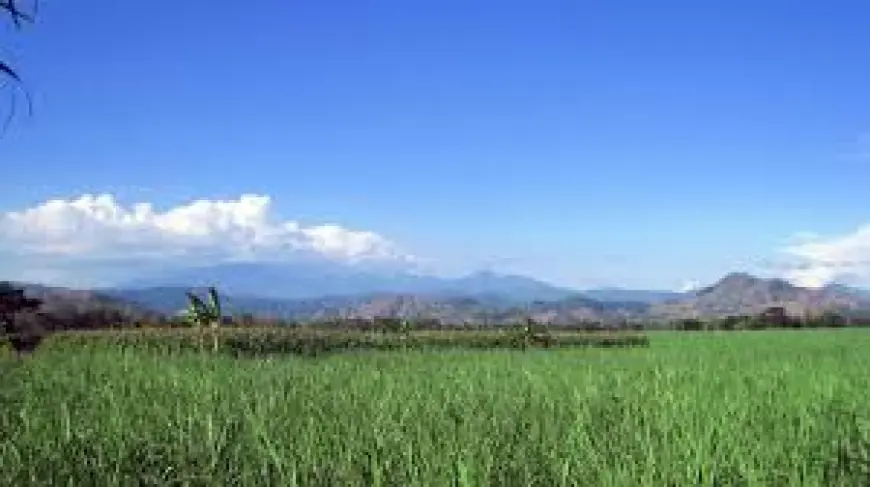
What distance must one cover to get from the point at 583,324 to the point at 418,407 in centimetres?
4234

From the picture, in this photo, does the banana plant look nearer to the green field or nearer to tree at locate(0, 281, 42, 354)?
tree at locate(0, 281, 42, 354)

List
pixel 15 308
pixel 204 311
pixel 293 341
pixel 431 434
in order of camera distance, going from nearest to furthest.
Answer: pixel 431 434 → pixel 204 311 → pixel 293 341 → pixel 15 308

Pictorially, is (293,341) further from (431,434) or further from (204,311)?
(431,434)

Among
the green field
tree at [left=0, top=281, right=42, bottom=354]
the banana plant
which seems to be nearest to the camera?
the green field

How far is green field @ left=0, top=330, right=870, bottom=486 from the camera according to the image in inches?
197

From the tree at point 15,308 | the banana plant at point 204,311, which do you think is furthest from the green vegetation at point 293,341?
the tree at point 15,308

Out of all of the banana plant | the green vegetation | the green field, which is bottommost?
the green field

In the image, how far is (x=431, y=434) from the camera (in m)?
6.14

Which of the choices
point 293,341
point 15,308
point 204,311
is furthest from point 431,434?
point 15,308

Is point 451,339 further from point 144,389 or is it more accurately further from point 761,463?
point 761,463

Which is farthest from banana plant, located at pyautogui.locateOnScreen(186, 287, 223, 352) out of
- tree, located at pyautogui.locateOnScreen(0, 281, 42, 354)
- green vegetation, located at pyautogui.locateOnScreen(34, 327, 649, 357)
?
tree, located at pyautogui.locateOnScreen(0, 281, 42, 354)

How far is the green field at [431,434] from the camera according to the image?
16.4 feet

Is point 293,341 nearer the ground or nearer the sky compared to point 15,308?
nearer the ground

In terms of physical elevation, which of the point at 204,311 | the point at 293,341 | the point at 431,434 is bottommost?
the point at 431,434
